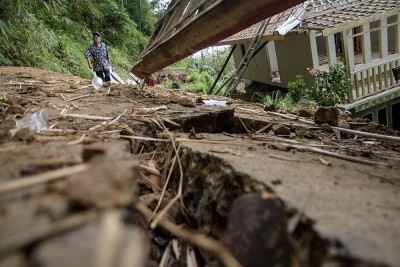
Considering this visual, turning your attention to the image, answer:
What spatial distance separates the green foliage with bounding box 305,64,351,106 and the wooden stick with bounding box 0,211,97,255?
8.80m

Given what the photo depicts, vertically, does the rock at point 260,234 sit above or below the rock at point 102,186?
below

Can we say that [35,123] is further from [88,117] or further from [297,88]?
[297,88]

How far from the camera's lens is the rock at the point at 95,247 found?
1.75 feet

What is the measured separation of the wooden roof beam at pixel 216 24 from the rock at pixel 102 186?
2096 millimetres

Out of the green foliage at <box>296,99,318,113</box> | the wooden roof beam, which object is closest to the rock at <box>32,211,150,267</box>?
the wooden roof beam

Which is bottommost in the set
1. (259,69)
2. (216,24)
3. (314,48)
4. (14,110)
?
(259,69)

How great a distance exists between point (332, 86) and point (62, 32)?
35.9 ft

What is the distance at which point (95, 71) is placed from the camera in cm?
765

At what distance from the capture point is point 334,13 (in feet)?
32.7

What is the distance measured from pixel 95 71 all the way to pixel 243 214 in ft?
24.4

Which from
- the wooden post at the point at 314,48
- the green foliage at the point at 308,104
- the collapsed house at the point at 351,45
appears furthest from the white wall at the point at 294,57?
the green foliage at the point at 308,104

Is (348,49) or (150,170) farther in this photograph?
(348,49)

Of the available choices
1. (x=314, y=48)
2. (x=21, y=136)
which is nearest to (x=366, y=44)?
(x=314, y=48)

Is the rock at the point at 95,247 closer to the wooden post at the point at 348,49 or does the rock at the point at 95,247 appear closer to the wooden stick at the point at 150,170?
the wooden stick at the point at 150,170
